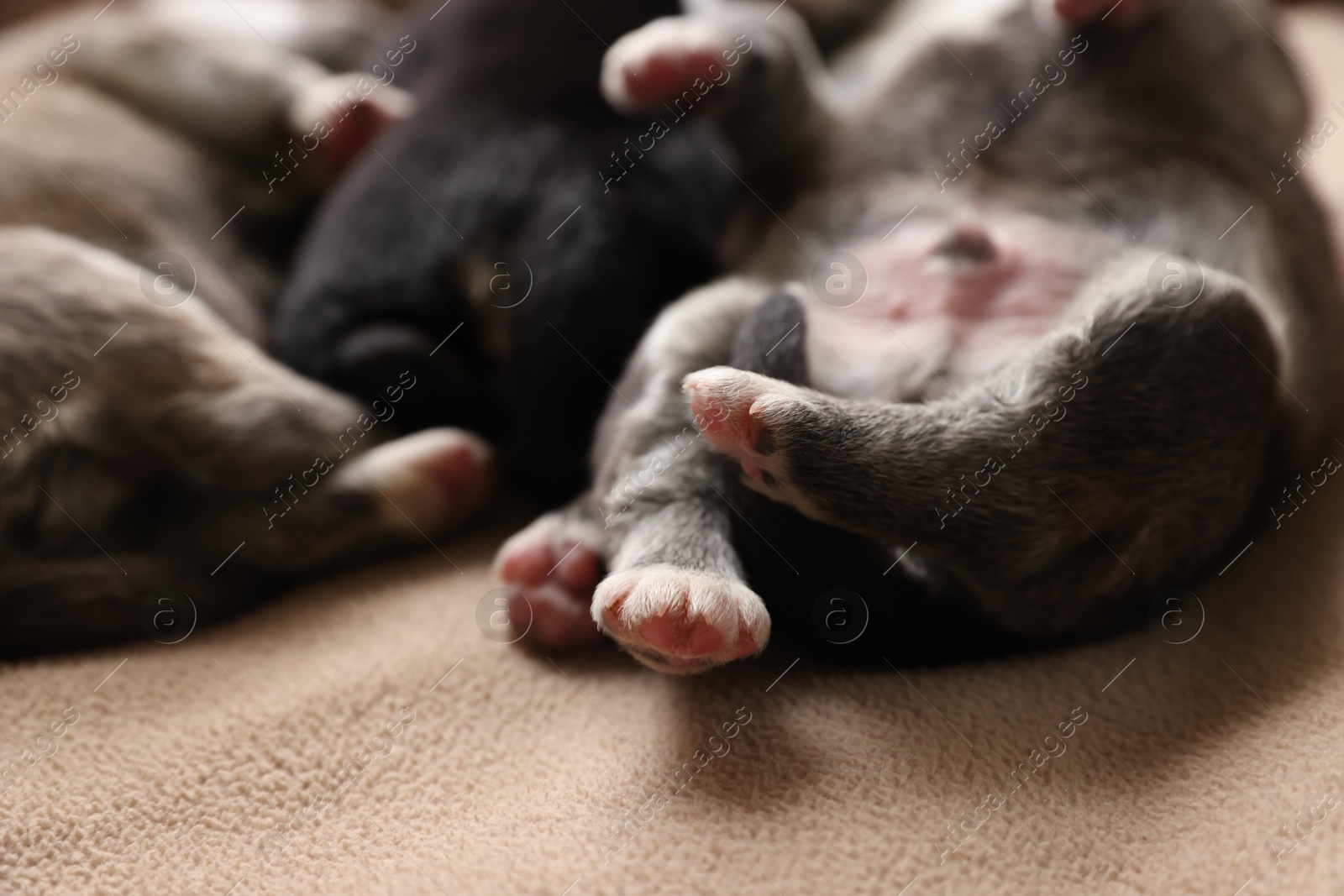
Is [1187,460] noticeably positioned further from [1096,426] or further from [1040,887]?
[1040,887]

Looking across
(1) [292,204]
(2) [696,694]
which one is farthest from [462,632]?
(1) [292,204]

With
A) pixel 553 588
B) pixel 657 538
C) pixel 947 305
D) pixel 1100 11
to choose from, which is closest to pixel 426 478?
pixel 553 588

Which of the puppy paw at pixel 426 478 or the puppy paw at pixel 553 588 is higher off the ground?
the puppy paw at pixel 426 478

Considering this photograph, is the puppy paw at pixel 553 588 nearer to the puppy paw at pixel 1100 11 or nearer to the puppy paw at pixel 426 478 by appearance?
the puppy paw at pixel 426 478

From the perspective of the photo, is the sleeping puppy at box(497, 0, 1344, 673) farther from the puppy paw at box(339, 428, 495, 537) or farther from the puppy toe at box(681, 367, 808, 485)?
the puppy paw at box(339, 428, 495, 537)

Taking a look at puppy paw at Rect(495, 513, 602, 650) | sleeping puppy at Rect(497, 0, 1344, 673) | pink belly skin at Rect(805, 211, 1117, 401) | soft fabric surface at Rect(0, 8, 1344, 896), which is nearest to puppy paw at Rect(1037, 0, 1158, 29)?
sleeping puppy at Rect(497, 0, 1344, 673)

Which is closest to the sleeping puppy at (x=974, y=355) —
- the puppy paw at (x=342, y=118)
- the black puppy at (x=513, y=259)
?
the black puppy at (x=513, y=259)
